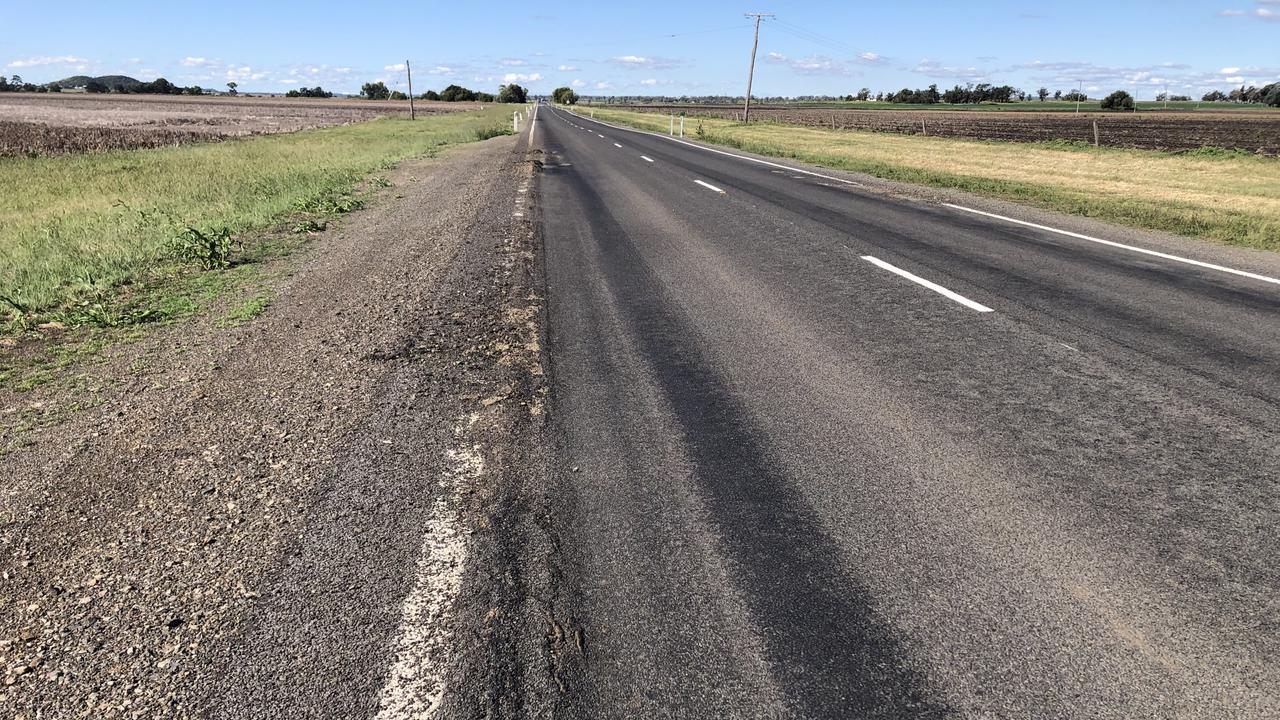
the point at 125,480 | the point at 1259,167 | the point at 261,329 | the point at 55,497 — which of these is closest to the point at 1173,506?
the point at 125,480

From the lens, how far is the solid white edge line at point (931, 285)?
6.09 meters

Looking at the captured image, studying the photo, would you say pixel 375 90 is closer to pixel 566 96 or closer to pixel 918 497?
pixel 566 96

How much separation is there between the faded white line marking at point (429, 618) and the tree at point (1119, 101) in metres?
128

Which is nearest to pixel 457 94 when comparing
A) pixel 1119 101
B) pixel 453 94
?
pixel 453 94

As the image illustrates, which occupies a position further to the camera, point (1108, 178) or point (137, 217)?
point (1108, 178)

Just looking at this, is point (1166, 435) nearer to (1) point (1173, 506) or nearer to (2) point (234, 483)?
(1) point (1173, 506)

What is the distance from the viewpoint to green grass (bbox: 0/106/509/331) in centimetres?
666

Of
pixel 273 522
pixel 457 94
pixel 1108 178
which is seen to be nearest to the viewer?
pixel 273 522

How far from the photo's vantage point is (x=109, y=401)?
13.8ft

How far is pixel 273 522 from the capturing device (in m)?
2.96

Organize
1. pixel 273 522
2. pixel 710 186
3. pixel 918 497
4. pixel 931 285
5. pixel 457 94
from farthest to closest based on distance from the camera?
pixel 457 94
pixel 710 186
pixel 931 285
pixel 918 497
pixel 273 522

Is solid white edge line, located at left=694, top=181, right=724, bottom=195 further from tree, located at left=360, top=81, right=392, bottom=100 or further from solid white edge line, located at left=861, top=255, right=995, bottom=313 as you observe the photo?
tree, located at left=360, top=81, right=392, bottom=100

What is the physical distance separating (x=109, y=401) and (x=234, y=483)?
1631 millimetres

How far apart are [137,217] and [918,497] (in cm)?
1349
